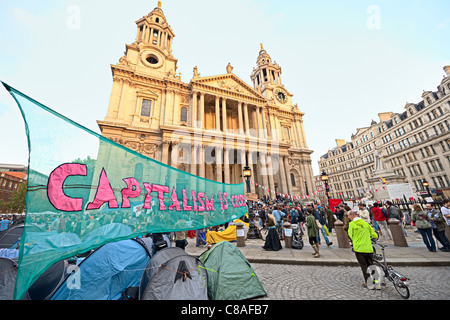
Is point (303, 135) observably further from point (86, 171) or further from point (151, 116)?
point (86, 171)

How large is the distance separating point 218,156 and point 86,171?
69.0 ft

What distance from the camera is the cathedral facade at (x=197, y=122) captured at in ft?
74.0

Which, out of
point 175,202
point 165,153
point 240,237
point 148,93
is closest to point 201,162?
point 165,153

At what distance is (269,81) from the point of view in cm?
3766

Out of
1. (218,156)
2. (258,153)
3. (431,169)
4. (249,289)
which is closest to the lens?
(249,289)

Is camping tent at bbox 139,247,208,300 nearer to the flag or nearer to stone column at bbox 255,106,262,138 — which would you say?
the flag

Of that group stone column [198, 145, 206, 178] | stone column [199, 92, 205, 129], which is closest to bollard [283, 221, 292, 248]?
stone column [198, 145, 206, 178]

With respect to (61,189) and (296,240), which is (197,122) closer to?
(296,240)

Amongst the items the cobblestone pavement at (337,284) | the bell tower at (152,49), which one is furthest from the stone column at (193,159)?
the cobblestone pavement at (337,284)

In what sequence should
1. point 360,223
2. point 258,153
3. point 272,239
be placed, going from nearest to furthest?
point 360,223, point 272,239, point 258,153

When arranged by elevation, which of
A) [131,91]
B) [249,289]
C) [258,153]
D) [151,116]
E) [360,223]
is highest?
[131,91]

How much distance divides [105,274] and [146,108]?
24.2m
